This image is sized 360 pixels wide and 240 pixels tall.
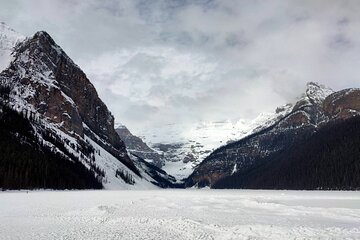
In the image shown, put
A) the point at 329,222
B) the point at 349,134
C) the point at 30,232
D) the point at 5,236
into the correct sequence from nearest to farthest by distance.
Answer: the point at 5,236 < the point at 30,232 < the point at 329,222 < the point at 349,134

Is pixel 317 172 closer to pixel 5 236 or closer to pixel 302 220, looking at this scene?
pixel 302 220

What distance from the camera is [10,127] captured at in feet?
461

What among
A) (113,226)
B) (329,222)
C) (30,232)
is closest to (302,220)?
(329,222)

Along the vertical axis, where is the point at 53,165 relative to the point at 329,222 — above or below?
above

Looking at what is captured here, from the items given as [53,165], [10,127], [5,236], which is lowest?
[5,236]

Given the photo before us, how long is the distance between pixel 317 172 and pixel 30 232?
16913 centimetres

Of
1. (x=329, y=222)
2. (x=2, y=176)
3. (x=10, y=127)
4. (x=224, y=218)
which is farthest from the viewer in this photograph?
(x=10, y=127)

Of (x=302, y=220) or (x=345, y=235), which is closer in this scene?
(x=345, y=235)

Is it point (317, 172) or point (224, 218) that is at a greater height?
point (317, 172)

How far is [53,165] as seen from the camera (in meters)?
141

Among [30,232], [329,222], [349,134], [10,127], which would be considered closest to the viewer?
[30,232]

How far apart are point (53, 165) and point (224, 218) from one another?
11524 centimetres

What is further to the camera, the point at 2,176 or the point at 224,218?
the point at 2,176

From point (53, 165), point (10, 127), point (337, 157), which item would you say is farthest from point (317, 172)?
point (10, 127)
